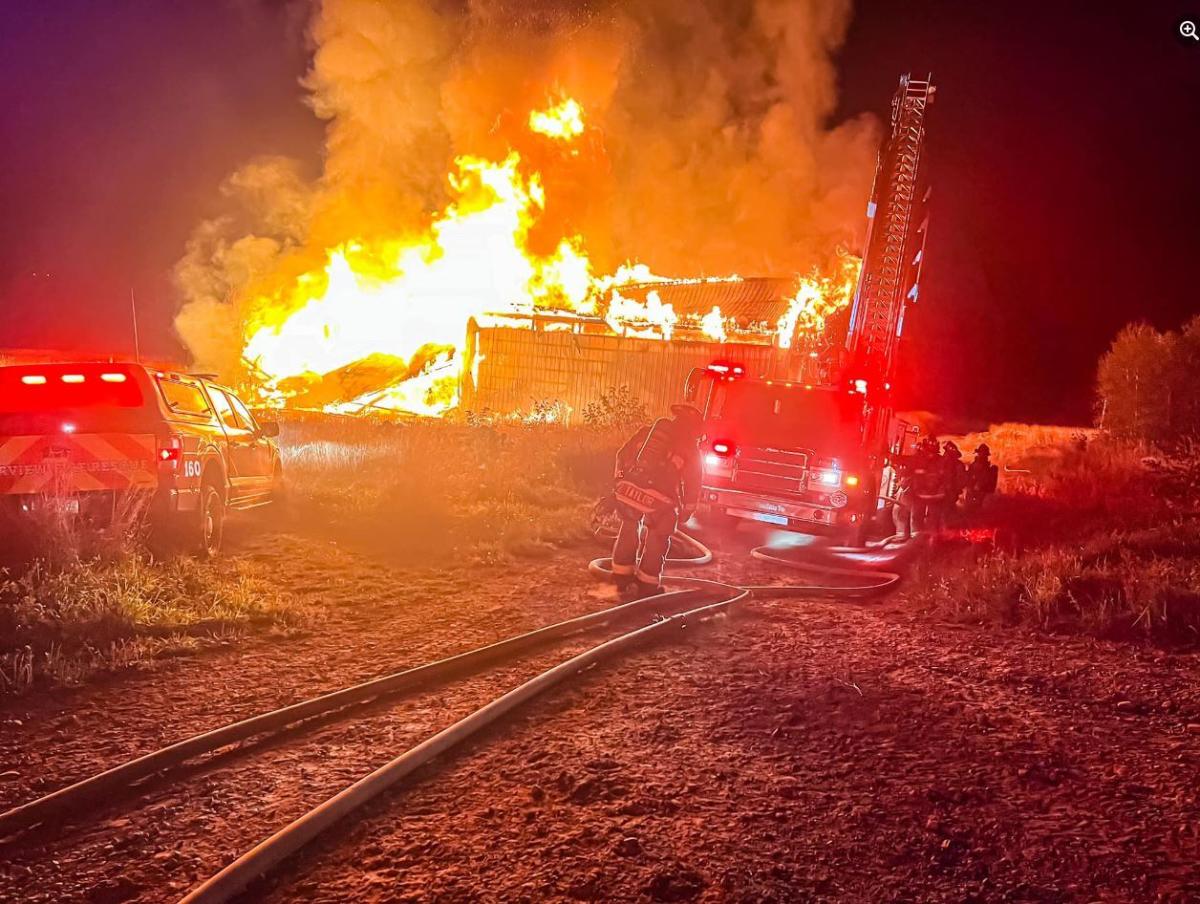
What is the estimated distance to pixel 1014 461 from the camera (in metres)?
20.8

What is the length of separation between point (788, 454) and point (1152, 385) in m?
17.7

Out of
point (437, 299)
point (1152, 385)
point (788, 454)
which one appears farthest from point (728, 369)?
point (1152, 385)

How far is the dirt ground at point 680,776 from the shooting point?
3000 mm

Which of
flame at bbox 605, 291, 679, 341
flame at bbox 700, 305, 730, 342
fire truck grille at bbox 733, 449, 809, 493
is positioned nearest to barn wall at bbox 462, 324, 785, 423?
flame at bbox 605, 291, 679, 341

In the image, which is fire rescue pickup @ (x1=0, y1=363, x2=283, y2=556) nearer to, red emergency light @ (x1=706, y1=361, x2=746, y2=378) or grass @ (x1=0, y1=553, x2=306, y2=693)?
grass @ (x1=0, y1=553, x2=306, y2=693)

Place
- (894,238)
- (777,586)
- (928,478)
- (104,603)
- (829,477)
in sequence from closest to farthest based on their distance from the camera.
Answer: (104,603)
(777,586)
(829,477)
(928,478)
(894,238)

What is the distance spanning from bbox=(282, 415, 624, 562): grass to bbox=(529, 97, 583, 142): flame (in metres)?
10.5

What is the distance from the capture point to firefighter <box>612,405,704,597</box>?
7.59m

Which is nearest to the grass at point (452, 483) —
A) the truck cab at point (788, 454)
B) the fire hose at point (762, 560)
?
the fire hose at point (762, 560)

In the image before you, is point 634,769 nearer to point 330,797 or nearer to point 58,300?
point 330,797

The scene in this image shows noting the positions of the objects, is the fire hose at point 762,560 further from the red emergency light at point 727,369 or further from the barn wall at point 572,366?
the barn wall at point 572,366

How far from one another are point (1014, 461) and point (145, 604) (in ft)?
65.0

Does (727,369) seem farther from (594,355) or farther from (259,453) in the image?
(594,355)

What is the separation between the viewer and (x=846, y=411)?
11062 mm
